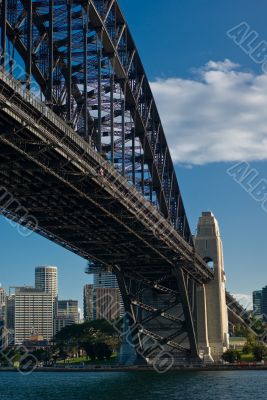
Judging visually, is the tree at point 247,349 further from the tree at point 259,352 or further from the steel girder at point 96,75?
the steel girder at point 96,75

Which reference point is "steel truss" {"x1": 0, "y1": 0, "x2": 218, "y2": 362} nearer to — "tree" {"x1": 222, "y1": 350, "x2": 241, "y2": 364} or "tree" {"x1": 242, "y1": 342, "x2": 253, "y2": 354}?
"tree" {"x1": 222, "y1": 350, "x2": 241, "y2": 364}

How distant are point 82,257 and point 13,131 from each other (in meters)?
41.0

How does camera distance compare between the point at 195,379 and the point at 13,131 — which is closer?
the point at 13,131

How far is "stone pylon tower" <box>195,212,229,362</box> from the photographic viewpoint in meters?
109

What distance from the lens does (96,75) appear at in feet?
193

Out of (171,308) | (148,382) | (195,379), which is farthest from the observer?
(171,308)

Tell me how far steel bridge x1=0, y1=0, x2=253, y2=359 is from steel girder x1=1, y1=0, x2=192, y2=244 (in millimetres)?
91

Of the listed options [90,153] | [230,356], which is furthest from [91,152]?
[230,356]

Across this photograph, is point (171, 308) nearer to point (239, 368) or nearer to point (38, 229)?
point (239, 368)

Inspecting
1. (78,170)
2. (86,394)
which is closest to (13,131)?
(78,170)

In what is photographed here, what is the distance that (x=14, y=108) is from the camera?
124 feet

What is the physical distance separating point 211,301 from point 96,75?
57970mm

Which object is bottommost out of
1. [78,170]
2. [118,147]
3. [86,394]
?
[86,394]

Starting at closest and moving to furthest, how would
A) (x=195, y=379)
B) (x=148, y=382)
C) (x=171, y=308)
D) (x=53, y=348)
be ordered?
(x=148, y=382) → (x=195, y=379) → (x=171, y=308) → (x=53, y=348)
